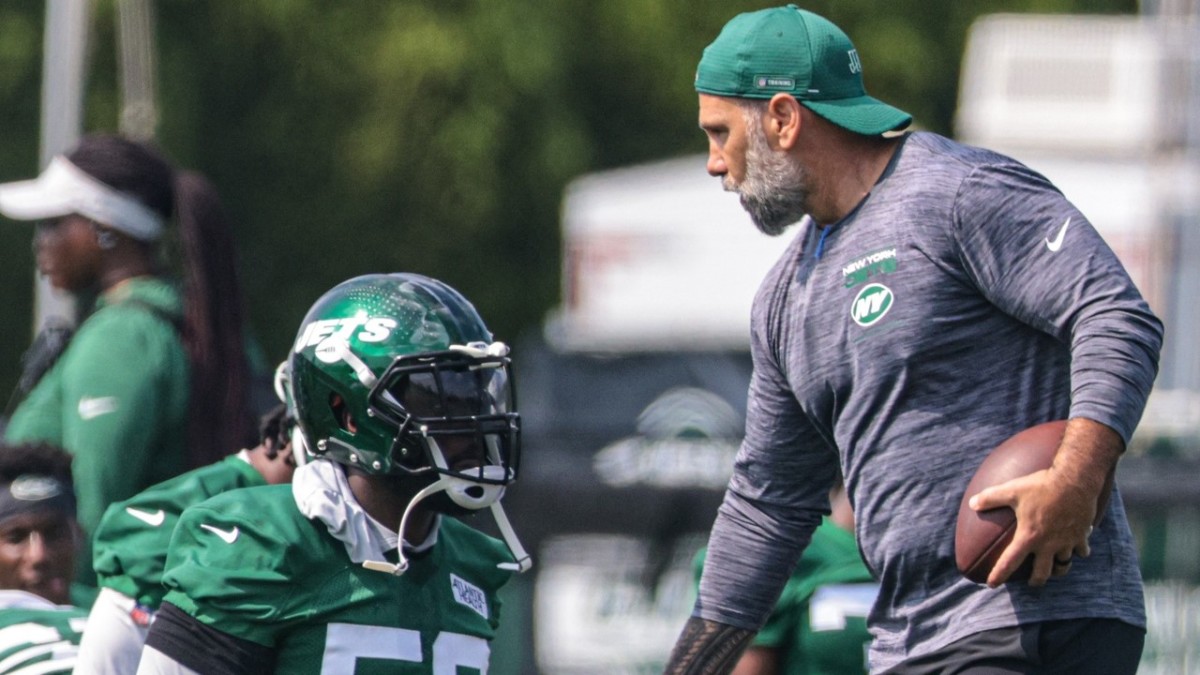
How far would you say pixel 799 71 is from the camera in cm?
397

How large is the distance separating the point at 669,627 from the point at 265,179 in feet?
50.3

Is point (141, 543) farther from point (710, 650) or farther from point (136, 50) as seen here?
point (136, 50)

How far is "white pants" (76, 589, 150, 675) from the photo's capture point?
395 centimetres

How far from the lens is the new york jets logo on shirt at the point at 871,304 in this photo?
3.81m

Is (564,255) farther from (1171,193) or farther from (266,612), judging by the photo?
→ (266,612)

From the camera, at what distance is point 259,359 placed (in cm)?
533

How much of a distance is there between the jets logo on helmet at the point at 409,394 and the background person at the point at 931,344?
644 millimetres

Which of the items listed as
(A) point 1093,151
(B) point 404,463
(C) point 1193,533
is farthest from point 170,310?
(A) point 1093,151

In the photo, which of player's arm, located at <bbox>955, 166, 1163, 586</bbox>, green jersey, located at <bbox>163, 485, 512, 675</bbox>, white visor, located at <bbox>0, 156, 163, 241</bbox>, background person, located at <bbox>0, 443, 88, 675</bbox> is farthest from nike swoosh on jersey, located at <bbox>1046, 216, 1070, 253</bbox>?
white visor, located at <bbox>0, 156, 163, 241</bbox>

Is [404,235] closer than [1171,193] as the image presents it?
No

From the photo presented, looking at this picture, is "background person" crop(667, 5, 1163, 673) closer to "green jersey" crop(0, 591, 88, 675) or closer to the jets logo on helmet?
the jets logo on helmet

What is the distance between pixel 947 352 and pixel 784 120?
0.54 meters

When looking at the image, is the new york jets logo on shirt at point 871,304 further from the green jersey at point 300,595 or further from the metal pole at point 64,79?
the metal pole at point 64,79

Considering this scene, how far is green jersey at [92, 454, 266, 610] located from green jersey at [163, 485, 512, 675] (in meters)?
0.51
